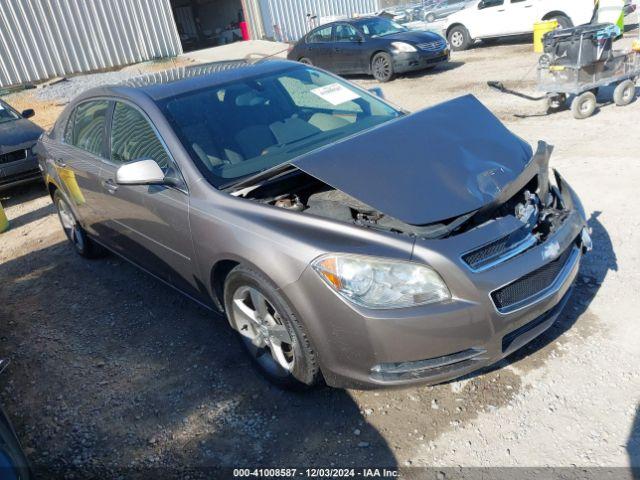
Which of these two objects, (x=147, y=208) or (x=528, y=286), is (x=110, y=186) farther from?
(x=528, y=286)

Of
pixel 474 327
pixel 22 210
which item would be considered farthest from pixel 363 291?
pixel 22 210

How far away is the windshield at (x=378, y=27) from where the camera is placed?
1280cm

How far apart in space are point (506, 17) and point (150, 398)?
48.7ft

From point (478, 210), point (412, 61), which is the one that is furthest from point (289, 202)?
point (412, 61)

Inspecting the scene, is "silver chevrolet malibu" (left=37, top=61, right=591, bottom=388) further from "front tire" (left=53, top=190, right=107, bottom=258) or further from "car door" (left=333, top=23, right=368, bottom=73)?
"car door" (left=333, top=23, right=368, bottom=73)

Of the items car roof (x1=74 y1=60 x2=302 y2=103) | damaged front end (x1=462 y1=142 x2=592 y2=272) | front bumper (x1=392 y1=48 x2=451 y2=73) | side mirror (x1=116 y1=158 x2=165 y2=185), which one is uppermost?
car roof (x1=74 y1=60 x2=302 y2=103)

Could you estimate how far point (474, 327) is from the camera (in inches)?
91.6

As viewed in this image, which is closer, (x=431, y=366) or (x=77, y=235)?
(x=431, y=366)

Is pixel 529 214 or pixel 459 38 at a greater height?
pixel 529 214

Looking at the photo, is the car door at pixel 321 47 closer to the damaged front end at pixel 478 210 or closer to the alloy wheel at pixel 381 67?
the alloy wheel at pixel 381 67

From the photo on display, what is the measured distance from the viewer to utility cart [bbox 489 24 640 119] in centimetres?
715

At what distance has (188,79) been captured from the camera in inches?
144

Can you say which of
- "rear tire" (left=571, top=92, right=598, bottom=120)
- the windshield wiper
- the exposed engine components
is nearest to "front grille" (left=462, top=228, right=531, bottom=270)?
the exposed engine components

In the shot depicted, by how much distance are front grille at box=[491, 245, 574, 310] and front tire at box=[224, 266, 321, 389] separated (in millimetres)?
926
